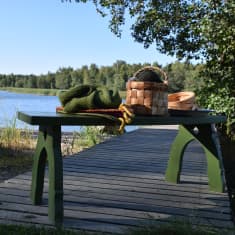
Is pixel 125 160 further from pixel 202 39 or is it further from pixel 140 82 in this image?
pixel 202 39

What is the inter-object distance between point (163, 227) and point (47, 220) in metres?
0.71

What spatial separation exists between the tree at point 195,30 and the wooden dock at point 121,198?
15.0 ft

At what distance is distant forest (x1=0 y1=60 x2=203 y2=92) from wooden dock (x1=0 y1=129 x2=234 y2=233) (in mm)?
869

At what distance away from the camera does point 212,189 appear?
3.56 meters

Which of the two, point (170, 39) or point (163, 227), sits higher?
point (170, 39)

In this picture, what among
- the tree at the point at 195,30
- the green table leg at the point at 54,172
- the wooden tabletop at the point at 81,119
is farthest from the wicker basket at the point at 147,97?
the tree at the point at 195,30

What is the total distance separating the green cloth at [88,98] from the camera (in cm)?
253

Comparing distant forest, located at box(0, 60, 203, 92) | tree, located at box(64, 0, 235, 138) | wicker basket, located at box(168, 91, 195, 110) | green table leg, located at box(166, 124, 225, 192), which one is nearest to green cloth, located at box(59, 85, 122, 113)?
distant forest, located at box(0, 60, 203, 92)

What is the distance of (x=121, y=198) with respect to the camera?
3.18m

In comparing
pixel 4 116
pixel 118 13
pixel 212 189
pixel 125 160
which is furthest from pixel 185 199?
pixel 118 13

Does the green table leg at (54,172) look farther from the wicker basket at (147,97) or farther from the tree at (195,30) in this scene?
the tree at (195,30)

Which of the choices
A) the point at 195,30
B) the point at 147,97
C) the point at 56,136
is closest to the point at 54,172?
the point at 56,136

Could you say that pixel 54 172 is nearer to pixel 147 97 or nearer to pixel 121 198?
pixel 147 97

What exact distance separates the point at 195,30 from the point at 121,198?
679 centimetres
